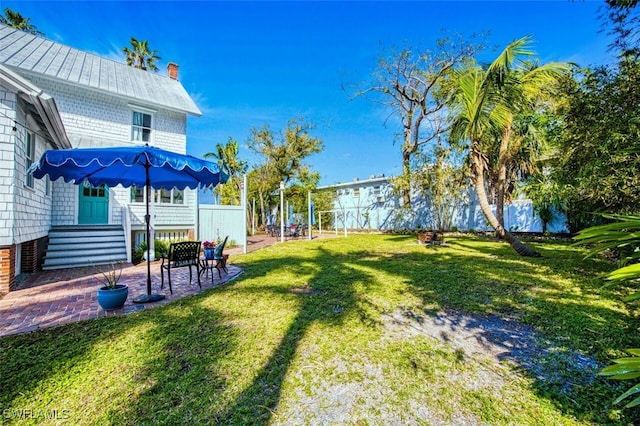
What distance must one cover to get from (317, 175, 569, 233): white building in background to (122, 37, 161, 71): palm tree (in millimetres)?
17697

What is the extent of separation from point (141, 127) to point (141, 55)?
16.7m

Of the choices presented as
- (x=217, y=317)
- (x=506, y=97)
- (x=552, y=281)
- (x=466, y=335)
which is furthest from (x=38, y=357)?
(x=506, y=97)

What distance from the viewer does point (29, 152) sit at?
22.2 ft

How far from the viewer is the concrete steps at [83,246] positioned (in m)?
8.37

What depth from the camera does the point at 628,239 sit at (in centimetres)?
117

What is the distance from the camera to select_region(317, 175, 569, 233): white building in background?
1497 cm

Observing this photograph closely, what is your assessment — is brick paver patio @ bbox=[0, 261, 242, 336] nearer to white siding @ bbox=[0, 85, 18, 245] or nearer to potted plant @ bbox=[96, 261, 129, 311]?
potted plant @ bbox=[96, 261, 129, 311]

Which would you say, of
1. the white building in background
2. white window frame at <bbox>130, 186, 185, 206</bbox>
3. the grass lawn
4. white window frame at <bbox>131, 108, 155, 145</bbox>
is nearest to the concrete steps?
white window frame at <bbox>130, 186, 185, 206</bbox>

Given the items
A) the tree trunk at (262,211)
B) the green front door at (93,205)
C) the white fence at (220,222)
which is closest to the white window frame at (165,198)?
the green front door at (93,205)

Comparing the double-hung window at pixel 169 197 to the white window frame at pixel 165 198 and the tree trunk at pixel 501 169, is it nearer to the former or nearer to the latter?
the white window frame at pixel 165 198

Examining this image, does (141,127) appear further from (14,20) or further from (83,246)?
(14,20)

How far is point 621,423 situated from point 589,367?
2.91 ft

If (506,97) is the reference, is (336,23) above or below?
above

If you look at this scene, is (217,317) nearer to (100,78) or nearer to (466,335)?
(466,335)
